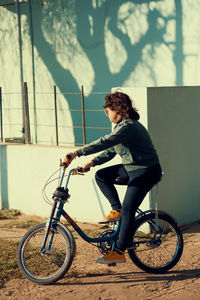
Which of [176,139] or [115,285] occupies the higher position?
[176,139]

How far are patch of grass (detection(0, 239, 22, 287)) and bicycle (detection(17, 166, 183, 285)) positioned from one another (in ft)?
0.80

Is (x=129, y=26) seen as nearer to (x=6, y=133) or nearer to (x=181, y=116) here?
(x=181, y=116)

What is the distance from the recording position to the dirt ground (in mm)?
5195

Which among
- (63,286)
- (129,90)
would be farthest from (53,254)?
Result: (129,90)

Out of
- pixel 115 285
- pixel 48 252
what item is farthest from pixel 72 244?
pixel 115 285

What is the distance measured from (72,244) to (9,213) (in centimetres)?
362

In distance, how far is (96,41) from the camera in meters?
10.4

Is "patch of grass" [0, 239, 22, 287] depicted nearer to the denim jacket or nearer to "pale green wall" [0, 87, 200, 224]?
"pale green wall" [0, 87, 200, 224]

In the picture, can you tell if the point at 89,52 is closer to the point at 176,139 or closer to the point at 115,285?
the point at 176,139

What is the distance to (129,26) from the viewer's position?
9.82m

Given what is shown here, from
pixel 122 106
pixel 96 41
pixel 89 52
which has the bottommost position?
pixel 122 106

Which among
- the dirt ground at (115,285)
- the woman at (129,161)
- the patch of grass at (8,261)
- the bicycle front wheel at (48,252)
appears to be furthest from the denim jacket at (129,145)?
the patch of grass at (8,261)

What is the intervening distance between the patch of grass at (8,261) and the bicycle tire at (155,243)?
120cm

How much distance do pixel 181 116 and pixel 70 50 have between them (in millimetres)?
3961
